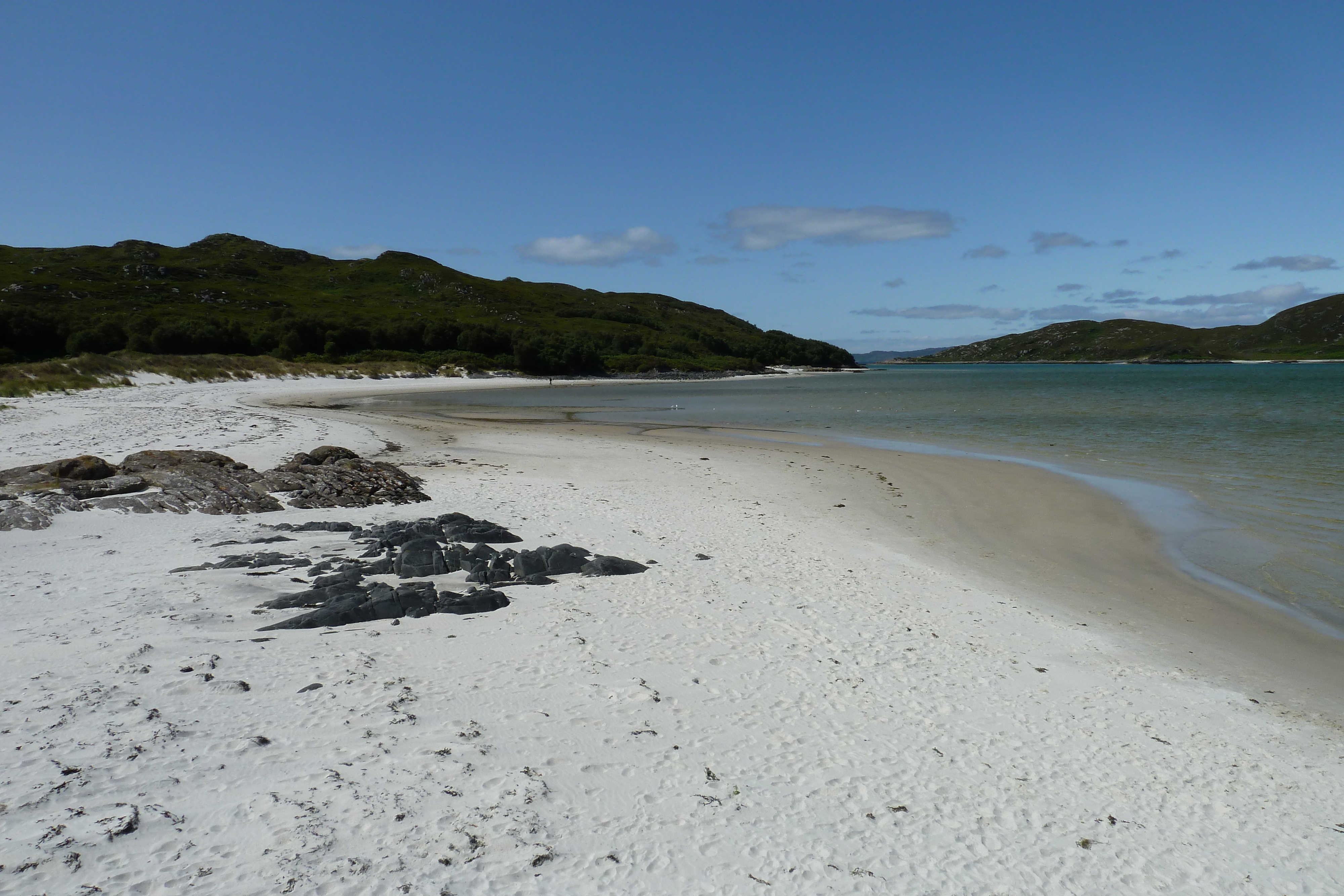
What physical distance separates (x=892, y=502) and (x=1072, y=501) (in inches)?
146

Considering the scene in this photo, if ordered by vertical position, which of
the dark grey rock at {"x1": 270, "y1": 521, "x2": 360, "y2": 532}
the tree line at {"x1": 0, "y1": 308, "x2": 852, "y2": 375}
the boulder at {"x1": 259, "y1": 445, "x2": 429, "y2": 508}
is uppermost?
the tree line at {"x1": 0, "y1": 308, "x2": 852, "y2": 375}

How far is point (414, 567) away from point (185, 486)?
5.63 meters

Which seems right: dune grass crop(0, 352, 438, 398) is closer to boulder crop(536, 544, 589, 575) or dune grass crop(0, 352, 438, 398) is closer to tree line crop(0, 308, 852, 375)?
tree line crop(0, 308, 852, 375)

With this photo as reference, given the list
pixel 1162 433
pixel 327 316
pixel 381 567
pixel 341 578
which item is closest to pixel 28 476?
pixel 381 567

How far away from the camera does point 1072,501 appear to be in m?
15.3

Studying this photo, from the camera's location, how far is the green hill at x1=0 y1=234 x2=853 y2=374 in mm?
73375

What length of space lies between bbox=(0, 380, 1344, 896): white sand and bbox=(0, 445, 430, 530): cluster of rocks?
1493 mm

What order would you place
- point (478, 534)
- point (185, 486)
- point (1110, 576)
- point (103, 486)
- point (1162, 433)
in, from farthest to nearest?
1. point (1162, 433)
2. point (185, 486)
3. point (103, 486)
4. point (478, 534)
5. point (1110, 576)

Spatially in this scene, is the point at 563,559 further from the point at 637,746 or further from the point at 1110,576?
the point at 1110,576

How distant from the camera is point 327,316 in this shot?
99.9 meters

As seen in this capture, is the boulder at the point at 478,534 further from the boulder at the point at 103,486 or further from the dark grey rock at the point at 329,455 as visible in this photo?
the dark grey rock at the point at 329,455

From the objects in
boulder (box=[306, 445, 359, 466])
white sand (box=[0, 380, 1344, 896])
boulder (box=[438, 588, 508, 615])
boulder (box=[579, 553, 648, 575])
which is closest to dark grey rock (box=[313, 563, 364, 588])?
white sand (box=[0, 380, 1344, 896])

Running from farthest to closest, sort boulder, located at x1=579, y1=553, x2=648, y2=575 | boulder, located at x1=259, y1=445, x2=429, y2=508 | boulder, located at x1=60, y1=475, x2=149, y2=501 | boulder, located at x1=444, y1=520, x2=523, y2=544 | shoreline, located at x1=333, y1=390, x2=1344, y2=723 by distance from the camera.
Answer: boulder, located at x1=259, y1=445, x2=429, y2=508 → boulder, located at x1=60, y1=475, x2=149, y2=501 → boulder, located at x1=444, y1=520, x2=523, y2=544 → boulder, located at x1=579, y1=553, x2=648, y2=575 → shoreline, located at x1=333, y1=390, x2=1344, y2=723

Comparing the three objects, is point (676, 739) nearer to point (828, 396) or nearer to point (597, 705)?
point (597, 705)
